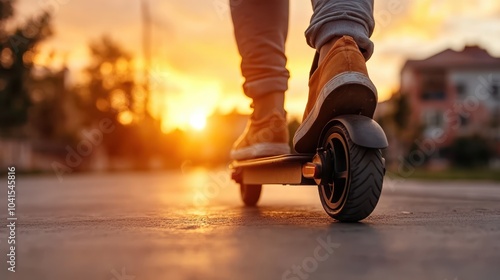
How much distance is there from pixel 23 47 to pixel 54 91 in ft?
88.8

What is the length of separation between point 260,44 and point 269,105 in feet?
1.17

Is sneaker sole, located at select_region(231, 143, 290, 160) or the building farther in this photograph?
the building

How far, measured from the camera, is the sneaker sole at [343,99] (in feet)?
7.93

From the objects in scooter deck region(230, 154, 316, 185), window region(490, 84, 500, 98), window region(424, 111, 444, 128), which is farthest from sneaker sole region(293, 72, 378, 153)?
window region(490, 84, 500, 98)

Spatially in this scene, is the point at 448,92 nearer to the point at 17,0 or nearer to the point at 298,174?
the point at 17,0

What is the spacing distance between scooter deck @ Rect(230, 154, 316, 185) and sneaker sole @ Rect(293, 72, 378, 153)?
19cm

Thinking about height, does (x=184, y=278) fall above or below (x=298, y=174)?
below

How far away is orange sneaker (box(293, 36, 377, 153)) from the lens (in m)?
2.43

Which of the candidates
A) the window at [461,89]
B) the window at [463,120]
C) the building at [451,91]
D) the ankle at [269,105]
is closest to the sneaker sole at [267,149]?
the ankle at [269,105]

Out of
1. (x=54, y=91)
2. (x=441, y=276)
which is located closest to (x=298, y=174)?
(x=441, y=276)

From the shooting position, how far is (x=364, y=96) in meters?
2.46

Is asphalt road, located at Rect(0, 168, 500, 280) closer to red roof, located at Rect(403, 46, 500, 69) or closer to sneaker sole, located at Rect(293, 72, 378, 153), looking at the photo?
sneaker sole, located at Rect(293, 72, 378, 153)

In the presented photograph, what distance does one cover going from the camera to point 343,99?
246 centimetres

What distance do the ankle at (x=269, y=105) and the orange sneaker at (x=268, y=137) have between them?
0.09ft
